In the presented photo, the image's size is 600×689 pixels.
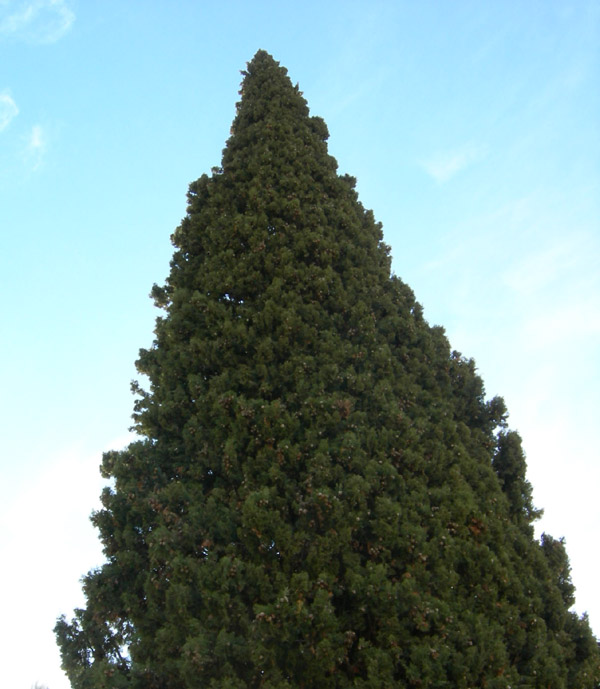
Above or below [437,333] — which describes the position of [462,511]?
below

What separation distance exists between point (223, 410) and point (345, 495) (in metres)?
2.15

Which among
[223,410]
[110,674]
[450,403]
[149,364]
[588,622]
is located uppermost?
[149,364]

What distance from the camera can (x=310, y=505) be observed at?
6965 millimetres

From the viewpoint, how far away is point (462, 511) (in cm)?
734

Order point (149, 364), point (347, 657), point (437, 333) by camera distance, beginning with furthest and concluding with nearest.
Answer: point (437, 333), point (149, 364), point (347, 657)

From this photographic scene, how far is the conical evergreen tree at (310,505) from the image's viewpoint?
6.23 metres

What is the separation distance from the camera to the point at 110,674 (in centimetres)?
672

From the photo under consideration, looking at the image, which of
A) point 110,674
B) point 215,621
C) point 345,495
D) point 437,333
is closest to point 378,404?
point 345,495

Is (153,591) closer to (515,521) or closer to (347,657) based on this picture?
(347,657)

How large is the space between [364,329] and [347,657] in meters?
4.83

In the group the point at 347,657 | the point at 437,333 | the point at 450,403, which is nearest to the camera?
the point at 347,657

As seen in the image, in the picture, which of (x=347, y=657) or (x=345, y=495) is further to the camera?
(x=345, y=495)

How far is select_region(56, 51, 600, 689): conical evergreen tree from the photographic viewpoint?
6227 mm

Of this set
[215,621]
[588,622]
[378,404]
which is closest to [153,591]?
[215,621]
